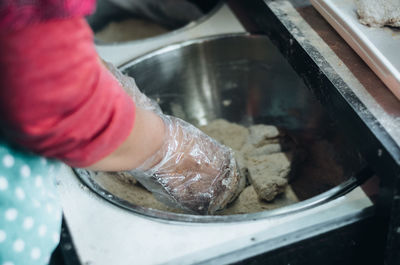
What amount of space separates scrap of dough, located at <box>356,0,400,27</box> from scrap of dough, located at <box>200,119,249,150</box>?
0.43 metres

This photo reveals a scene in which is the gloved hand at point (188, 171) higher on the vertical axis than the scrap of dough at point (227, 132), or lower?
higher

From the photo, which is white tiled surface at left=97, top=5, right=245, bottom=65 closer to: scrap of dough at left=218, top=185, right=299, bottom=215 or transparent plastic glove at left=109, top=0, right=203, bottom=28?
transparent plastic glove at left=109, top=0, right=203, bottom=28

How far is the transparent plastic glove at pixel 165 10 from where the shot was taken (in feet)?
5.38

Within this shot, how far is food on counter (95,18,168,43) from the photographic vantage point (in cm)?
166

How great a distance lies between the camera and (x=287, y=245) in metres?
0.80

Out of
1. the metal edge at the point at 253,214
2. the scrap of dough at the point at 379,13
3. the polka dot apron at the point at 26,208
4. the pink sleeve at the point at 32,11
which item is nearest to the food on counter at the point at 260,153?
the metal edge at the point at 253,214

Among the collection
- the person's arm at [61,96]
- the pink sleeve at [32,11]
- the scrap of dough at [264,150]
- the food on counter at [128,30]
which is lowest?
the food on counter at [128,30]

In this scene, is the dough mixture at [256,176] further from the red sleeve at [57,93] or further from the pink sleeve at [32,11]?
the pink sleeve at [32,11]

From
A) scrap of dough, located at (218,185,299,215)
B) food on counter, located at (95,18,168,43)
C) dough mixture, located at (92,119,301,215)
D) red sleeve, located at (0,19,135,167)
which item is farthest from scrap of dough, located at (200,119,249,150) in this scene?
red sleeve, located at (0,19,135,167)

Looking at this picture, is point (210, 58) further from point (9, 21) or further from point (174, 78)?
point (9, 21)

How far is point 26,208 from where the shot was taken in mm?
706

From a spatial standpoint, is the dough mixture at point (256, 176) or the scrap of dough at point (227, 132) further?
the scrap of dough at point (227, 132)

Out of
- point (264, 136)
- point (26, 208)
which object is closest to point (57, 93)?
point (26, 208)

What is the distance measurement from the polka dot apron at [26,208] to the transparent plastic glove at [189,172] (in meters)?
0.17
